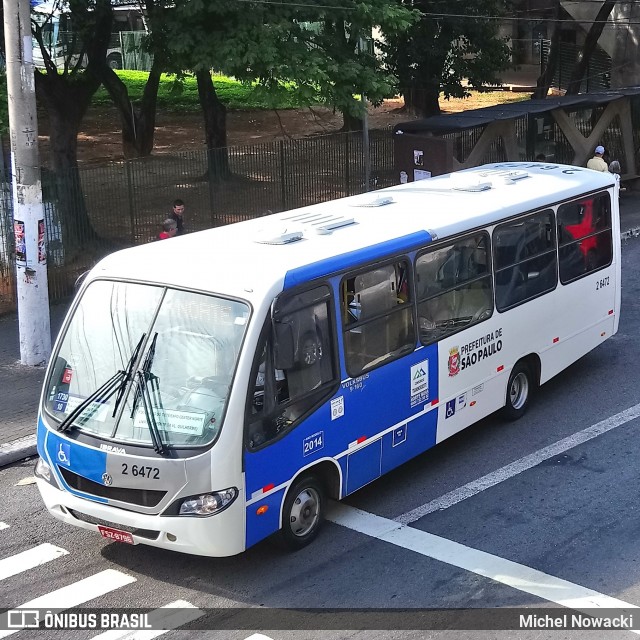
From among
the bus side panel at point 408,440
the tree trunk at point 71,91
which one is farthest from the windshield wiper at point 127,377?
the tree trunk at point 71,91

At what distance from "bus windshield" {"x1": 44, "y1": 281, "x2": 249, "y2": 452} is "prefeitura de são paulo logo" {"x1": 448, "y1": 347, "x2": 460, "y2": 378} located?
2.91 metres

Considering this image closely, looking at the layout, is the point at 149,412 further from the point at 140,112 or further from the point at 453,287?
the point at 140,112

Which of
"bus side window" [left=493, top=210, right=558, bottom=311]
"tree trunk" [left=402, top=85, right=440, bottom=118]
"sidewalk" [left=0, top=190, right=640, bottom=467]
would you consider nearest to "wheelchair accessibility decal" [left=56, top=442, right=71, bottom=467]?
"sidewalk" [left=0, top=190, right=640, bottom=467]

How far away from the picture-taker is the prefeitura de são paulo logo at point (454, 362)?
10.1m

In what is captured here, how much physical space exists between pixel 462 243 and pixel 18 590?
531 cm

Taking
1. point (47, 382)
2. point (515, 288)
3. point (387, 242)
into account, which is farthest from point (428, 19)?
point (47, 382)

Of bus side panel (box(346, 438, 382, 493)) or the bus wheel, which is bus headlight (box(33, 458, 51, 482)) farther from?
bus side panel (box(346, 438, 382, 493))

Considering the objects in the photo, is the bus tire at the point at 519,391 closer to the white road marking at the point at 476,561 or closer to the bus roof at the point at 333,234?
the bus roof at the point at 333,234

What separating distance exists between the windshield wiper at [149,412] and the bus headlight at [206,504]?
0.44 meters

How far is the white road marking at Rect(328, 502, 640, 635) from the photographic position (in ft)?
25.1

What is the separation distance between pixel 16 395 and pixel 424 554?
20.7 feet

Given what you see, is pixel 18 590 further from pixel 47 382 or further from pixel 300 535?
pixel 300 535

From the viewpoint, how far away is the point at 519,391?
11.6 metres

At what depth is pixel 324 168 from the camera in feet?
71.2
